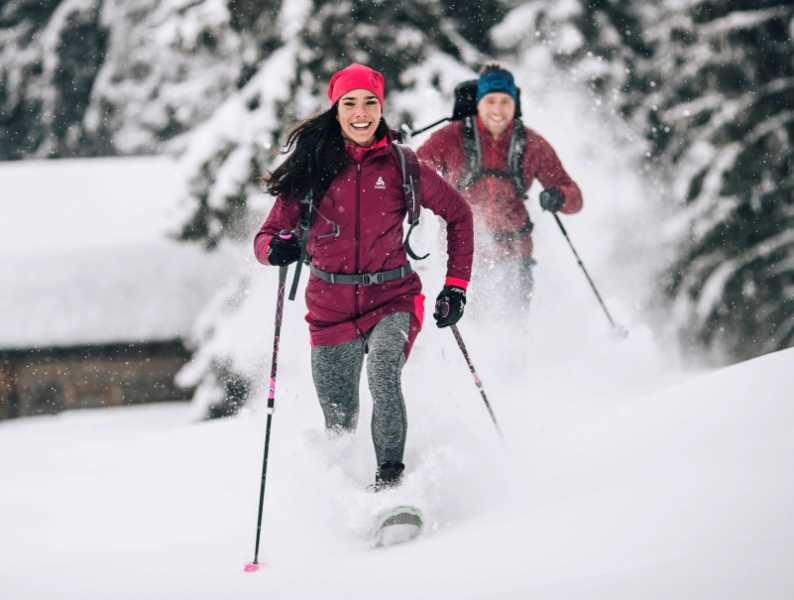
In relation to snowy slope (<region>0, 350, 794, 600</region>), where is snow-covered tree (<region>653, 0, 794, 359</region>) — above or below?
above

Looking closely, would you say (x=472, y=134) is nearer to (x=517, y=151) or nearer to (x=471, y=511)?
(x=517, y=151)

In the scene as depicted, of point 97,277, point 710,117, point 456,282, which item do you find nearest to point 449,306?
point 456,282

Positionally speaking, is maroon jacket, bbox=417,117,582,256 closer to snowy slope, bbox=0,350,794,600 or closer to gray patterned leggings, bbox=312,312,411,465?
snowy slope, bbox=0,350,794,600

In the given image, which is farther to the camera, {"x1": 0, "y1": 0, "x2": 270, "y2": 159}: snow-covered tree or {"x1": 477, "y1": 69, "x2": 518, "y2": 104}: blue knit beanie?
{"x1": 0, "y1": 0, "x2": 270, "y2": 159}: snow-covered tree

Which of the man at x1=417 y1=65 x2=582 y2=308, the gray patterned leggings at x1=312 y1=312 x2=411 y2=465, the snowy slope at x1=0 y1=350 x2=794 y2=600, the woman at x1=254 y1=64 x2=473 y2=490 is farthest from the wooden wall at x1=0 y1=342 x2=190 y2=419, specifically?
the woman at x1=254 y1=64 x2=473 y2=490

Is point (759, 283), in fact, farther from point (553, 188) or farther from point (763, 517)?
point (763, 517)

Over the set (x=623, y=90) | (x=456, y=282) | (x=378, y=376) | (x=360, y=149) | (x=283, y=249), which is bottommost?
(x=378, y=376)

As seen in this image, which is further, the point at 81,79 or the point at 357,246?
the point at 81,79

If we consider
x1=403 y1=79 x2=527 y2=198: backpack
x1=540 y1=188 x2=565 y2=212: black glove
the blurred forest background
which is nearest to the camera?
x1=403 y1=79 x2=527 y2=198: backpack

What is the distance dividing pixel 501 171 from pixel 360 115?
91.5 inches

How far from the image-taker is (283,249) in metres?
3.76

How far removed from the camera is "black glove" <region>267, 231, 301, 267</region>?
12.3 ft

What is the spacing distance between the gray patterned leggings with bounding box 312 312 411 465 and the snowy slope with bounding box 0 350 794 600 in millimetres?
248

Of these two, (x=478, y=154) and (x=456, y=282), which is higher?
(x=478, y=154)
